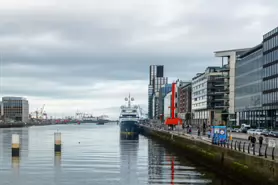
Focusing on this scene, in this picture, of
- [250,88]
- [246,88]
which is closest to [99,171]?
[250,88]

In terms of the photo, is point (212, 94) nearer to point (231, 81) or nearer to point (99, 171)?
point (231, 81)

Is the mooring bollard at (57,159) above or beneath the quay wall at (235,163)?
beneath

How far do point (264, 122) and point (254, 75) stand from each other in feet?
48.7

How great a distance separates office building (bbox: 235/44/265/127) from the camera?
11906 cm

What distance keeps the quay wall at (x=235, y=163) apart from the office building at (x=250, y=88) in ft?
206

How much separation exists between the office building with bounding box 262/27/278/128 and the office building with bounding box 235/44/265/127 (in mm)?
3954

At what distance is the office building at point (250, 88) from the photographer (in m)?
119

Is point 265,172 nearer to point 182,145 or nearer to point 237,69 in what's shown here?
point 182,145

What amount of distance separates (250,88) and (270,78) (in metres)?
18.3

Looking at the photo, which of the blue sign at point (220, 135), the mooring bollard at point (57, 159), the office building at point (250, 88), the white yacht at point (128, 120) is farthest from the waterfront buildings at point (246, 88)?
the mooring bollard at point (57, 159)

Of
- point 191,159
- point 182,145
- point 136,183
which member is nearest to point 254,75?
point 182,145

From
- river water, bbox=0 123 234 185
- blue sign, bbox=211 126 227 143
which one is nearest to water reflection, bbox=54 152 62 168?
river water, bbox=0 123 234 185

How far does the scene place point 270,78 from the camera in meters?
110

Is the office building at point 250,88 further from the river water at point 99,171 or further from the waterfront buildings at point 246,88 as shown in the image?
the river water at point 99,171
